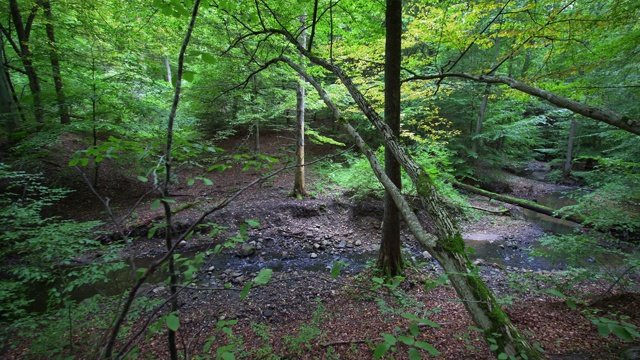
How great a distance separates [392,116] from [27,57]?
1093cm

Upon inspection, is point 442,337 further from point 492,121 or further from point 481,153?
point 481,153

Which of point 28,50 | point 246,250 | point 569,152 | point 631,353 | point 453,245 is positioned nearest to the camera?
point 453,245

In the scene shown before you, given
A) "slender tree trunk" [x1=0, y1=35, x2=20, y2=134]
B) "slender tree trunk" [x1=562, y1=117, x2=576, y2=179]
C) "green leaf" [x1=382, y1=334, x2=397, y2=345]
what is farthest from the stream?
"slender tree trunk" [x1=562, y1=117, x2=576, y2=179]

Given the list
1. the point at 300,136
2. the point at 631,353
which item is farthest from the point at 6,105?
the point at 631,353

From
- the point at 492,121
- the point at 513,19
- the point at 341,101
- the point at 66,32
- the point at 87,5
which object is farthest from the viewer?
the point at 492,121

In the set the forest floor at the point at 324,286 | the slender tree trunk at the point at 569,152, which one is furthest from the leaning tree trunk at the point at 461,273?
the slender tree trunk at the point at 569,152

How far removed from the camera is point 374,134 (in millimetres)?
14812

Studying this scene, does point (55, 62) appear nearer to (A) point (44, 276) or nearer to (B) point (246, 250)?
(B) point (246, 250)

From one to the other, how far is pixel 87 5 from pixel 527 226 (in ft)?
57.0

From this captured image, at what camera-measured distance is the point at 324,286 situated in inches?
216

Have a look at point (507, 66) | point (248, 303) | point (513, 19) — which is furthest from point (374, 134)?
point (248, 303)

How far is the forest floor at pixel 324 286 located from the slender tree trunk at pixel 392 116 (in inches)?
19.4

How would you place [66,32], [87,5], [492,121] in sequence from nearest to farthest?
[87,5] < [66,32] < [492,121]

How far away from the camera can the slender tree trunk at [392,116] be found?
12.6 ft
